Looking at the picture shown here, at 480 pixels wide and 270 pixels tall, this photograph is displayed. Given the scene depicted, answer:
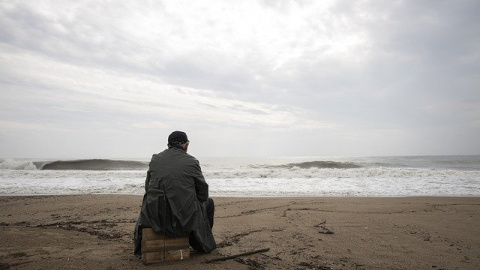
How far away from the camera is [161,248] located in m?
3.43

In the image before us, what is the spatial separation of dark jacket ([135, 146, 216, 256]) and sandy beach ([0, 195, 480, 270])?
0.51 meters

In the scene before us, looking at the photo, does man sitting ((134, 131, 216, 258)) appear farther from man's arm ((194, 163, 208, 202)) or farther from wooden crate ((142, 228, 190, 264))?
wooden crate ((142, 228, 190, 264))

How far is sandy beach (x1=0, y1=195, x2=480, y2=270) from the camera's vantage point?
3.69m

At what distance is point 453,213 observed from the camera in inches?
272

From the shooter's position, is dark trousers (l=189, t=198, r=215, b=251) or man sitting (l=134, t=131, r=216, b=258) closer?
man sitting (l=134, t=131, r=216, b=258)

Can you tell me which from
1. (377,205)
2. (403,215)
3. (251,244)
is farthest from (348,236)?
(377,205)

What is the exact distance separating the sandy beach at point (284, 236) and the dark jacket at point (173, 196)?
0.51 meters

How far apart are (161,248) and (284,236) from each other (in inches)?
93.6

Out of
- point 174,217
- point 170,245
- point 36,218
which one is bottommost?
point 36,218

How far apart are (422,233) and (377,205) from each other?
118 inches

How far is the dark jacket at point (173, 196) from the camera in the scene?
330 cm

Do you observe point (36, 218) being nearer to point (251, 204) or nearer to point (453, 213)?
point (251, 204)

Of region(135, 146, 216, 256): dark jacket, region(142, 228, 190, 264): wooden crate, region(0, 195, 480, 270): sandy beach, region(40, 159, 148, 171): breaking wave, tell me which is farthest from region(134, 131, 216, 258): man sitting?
region(40, 159, 148, 171): breaking wave

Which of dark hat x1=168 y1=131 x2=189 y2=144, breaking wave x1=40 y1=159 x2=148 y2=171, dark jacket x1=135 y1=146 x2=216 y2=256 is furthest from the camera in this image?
breaking wave x1=40 y1=159 x2=148 y2=171
